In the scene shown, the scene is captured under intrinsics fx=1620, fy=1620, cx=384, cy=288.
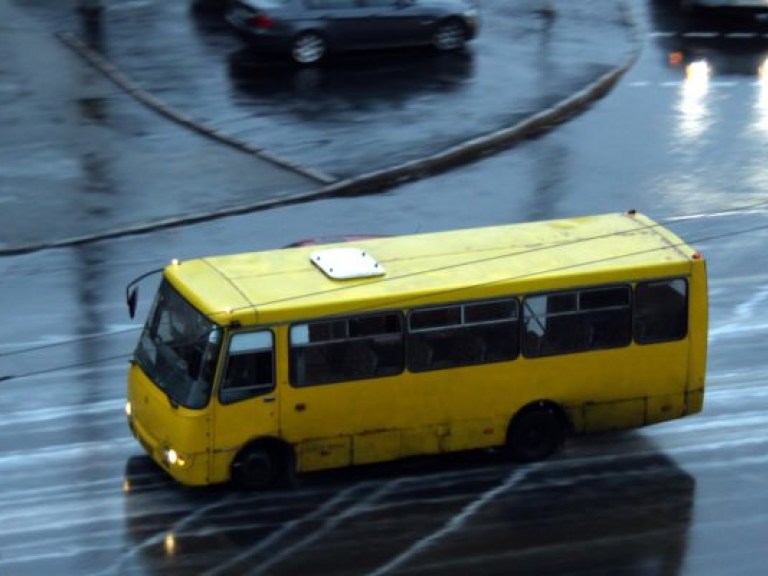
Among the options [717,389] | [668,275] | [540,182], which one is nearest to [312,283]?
[668,275]

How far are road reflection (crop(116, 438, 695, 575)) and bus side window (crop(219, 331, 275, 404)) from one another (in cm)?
113

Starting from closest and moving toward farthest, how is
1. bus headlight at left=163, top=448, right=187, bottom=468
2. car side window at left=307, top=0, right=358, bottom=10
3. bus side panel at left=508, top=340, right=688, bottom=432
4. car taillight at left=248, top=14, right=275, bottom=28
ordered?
bus headlight at left=163, top=448, right=187, bottom=468 → bus side panel at left=508, top=340, right=688, bottom=432 → car taillight at left=248, top=14, right=275, bottom=28 → car side window at left=307, top=0, right=358, bottom=10

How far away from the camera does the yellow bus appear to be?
15281 millimetres

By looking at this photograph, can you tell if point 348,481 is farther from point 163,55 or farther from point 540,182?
point 163,55

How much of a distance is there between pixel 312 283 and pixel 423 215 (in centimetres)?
841

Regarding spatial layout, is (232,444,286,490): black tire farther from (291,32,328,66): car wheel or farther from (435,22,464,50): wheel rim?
(435,22,464,50): wheel rim

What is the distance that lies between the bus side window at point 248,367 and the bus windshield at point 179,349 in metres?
0.15

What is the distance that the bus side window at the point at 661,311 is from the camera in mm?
16562

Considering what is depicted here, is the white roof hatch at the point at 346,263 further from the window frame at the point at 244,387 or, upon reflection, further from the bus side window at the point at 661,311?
the bus side window at the point at 661,311

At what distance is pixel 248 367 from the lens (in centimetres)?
1524

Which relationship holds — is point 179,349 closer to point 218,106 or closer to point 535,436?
point 535,436

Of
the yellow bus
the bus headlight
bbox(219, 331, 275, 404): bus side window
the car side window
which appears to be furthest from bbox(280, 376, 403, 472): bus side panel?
the car side window

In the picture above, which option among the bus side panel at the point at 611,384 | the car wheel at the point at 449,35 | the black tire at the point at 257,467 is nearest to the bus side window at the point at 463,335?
the bus side panel at the point at 611,384

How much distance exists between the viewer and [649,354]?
16.7 meters
